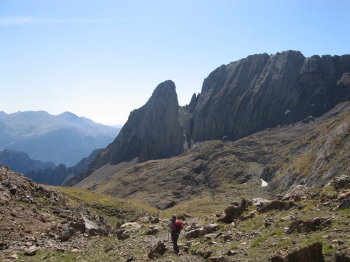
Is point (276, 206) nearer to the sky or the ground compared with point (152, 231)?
nearer to the sky

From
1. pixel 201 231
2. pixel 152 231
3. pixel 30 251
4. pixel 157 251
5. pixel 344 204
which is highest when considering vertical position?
pixel 344 204

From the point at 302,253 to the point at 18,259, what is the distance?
69.5 feet

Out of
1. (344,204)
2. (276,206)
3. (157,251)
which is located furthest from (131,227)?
(344,204)

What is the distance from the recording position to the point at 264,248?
75.0 feet

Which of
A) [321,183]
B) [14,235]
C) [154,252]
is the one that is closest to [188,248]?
[154,252]

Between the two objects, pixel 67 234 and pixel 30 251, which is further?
pixel 67 234

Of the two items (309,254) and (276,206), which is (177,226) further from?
(309,254)

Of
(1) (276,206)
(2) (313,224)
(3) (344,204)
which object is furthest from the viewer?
(1) (276,206)

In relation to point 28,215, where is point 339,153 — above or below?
above

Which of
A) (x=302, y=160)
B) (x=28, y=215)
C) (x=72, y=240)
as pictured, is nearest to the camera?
(x=72, y=240)

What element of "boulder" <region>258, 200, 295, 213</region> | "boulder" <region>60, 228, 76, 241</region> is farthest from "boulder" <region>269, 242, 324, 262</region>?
"boulder" <region>60, 228, 76, 241</region>

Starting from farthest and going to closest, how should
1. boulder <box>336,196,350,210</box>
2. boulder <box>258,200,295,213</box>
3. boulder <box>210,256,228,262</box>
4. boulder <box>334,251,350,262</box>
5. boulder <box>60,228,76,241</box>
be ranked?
boulder <box>60,228,76,241</box> → boulder <box>258,200,295,213</box> → boulder <box>336,196,350,210</box> → boulder <box>210,256,228,262</box> → boulder <box>334,251,350,262</box>

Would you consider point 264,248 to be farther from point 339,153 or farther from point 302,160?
point 302,160

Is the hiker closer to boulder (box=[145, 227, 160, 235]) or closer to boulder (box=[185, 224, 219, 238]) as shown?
boulder (box=[185, 224, 219, 238])
